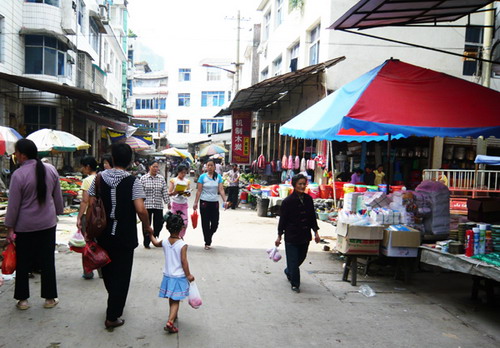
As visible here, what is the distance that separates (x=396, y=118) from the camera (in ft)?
19.4

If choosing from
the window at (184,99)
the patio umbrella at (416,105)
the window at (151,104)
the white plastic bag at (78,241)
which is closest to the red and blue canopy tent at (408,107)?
the patio umbrella at (416,105)

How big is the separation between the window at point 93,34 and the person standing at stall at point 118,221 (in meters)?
24.9

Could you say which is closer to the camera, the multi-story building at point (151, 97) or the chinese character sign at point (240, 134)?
the chinese character sign at point (240, 134)

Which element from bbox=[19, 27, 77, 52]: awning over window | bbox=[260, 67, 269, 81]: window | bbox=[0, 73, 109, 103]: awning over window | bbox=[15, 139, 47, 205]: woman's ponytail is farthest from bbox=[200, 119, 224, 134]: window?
bbox=[15, 139, 47, 205]: woman's ponytail

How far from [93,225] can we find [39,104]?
1705 centimetres

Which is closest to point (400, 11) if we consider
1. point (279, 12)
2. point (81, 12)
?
point (279, 12)

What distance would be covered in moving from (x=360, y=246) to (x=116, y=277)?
3.46 metres

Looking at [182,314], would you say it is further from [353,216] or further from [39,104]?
[39,104]

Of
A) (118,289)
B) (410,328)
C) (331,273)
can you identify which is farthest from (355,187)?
(118,289)

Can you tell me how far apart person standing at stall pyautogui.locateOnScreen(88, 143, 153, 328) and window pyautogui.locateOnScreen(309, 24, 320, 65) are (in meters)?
13.3

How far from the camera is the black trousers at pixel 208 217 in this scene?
27.9ft

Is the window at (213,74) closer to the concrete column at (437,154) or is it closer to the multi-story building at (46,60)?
the multi-story building at (46,60)

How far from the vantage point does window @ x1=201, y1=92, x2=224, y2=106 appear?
1991 inches

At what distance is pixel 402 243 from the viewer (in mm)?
6031
